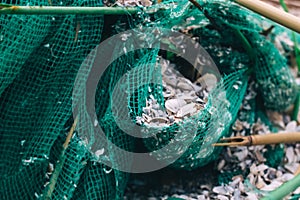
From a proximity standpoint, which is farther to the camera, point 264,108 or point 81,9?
point 264,108

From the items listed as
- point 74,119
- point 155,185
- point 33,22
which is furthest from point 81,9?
point 155,185

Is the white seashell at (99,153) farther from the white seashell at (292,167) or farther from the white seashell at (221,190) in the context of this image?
the white seashell at (292,167)

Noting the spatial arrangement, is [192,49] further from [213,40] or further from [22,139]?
[22,139]

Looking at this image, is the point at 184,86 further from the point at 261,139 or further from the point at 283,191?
the point at 283,191

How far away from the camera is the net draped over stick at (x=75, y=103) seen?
105 centimetres

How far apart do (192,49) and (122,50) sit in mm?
200

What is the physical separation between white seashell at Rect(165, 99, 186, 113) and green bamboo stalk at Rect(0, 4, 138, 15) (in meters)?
0.21

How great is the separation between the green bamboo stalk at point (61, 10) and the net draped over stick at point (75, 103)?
3cm

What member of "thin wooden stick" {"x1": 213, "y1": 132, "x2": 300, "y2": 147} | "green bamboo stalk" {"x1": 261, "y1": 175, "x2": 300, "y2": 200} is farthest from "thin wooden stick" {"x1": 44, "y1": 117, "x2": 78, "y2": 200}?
"green bamboo stalk" {"x1": 261, "y1": 175, "x2": 300, "y2": 200}

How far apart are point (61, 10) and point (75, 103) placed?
21 cm

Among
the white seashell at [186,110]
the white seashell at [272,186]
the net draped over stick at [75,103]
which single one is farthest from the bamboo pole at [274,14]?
the white seashell at [272,186]

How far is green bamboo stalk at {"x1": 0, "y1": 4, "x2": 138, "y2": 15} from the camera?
36.8 inches

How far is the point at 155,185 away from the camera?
3.98ft

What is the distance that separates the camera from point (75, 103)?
1.08 meters
